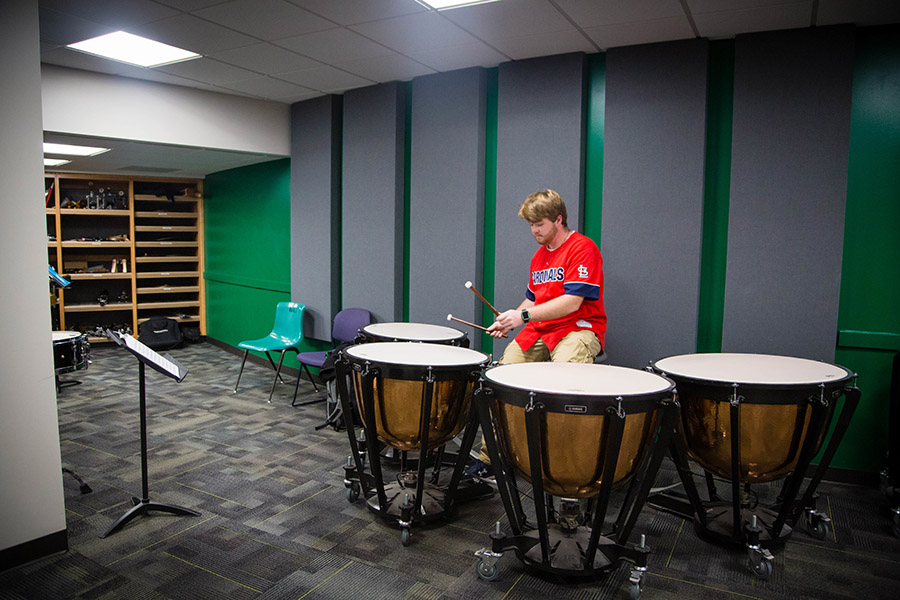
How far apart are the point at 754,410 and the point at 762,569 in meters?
0.67

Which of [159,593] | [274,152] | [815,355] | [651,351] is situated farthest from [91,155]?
[815,355]

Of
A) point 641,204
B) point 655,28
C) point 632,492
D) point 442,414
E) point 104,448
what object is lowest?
point 104,448

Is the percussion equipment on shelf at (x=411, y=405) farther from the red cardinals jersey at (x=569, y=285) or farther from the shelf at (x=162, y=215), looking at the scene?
the shelf at (x=162, y=215)

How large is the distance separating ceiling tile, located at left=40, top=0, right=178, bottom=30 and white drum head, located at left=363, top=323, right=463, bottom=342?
6.97 ft

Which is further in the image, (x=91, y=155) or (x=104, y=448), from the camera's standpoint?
(x=91, y=155)

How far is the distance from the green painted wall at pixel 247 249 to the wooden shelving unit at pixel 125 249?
0.43 meters

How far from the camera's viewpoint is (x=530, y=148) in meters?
4.28

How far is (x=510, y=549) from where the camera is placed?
255 cm

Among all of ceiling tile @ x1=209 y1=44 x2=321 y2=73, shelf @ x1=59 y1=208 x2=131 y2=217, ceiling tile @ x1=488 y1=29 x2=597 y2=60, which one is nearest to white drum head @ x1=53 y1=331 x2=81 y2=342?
ceiling tile @ x1=209 y1=44 x2=321 y2=73

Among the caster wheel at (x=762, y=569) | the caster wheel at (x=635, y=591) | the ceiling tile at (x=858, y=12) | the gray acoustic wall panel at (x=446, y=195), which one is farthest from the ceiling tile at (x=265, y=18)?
the caster wheel at (x=762, y=569)

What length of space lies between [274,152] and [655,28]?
3651 mm

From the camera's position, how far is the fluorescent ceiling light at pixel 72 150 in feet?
18.7

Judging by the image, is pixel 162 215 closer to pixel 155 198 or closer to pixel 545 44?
pixel 155 198

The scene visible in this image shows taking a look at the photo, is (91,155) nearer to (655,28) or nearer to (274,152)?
(274,152)
